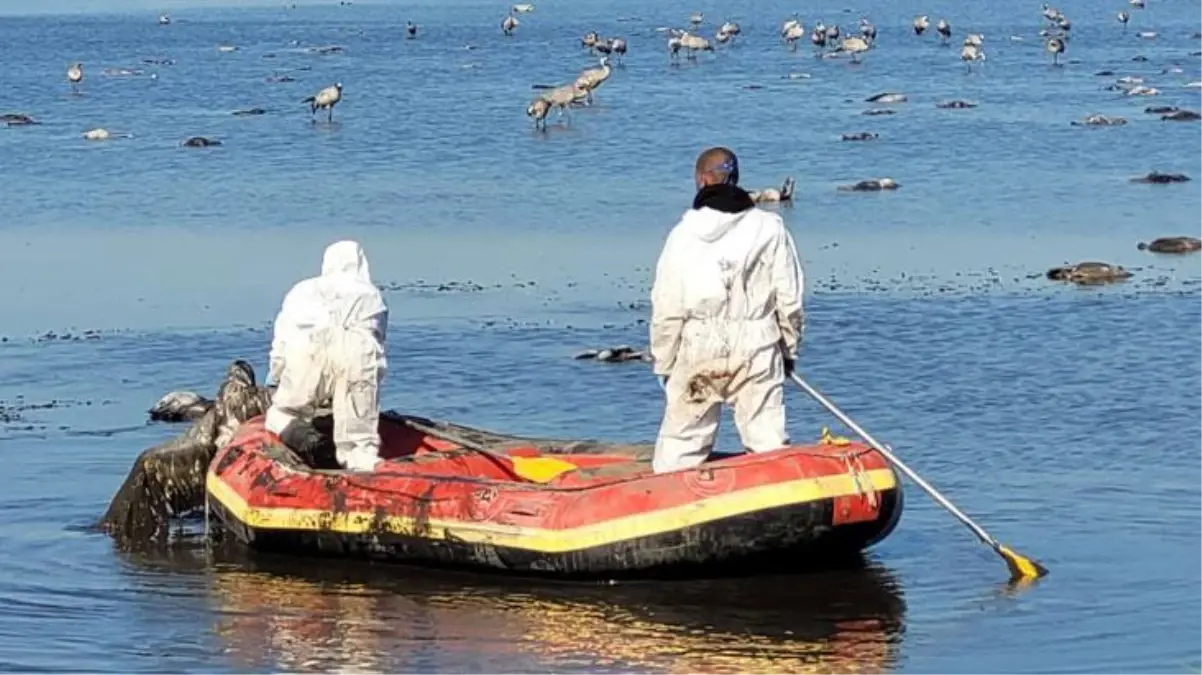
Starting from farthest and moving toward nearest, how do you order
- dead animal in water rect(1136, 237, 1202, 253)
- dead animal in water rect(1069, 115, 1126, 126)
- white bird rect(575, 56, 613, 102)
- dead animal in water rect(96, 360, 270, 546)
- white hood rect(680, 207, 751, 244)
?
white bird rect(575, 56, 613, 102) → dead animal in water rect(1069, 115, 1126, 126) → dead animal in water rect(1136, 237, 1202, 253) → dead animal in water rect(96, 360, 270, 546) → white hood rect(680, 207, 751, 244)

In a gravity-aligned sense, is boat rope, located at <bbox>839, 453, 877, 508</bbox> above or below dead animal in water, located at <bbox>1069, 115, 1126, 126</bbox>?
above

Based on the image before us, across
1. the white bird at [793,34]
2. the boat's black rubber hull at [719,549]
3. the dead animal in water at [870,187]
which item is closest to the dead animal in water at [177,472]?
the boat's black rubber hull at [719,549]

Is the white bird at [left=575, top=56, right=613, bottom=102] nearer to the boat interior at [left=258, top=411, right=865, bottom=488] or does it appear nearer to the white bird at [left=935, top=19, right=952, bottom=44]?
the white bird at [left=935, top=19, right=952, bottom=44]

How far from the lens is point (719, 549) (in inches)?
444

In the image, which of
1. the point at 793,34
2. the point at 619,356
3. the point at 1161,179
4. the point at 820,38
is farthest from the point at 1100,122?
the point at 793,34

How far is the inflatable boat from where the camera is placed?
11.2m

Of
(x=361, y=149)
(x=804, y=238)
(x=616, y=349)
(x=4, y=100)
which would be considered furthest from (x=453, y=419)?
(x=4, y=100)

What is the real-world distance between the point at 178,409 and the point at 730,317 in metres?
5.62

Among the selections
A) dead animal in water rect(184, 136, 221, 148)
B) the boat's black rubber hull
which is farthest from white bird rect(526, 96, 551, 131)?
the boat's black rubber hull

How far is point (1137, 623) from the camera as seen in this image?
10695 mm

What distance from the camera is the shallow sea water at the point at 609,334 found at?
35.7 feet

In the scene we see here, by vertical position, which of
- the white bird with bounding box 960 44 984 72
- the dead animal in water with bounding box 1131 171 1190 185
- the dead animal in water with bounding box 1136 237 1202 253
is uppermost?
the dead animal in water with bounding box 1136 237 1202 253

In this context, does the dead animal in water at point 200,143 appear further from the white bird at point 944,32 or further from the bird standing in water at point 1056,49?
the white bird at point 944,32

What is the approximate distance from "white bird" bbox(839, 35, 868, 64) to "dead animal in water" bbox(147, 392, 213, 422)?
37.2 metres
